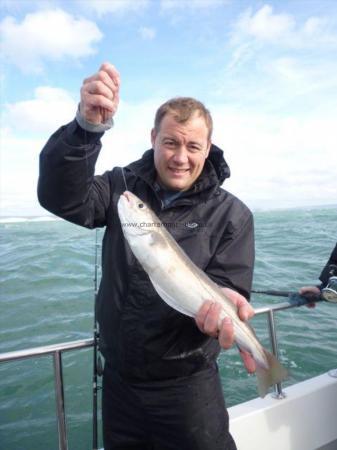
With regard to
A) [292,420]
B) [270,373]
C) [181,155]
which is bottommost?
[292,420]

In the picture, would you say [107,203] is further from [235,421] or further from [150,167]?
[235,421]

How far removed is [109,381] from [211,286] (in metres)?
1.18

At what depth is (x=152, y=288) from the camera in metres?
2.72

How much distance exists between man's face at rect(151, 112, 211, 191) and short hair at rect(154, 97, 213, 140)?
0.12 ft

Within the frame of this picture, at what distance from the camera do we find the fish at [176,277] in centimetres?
263

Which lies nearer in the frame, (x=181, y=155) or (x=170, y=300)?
(x=170, y=300)

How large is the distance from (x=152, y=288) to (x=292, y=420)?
266 cm

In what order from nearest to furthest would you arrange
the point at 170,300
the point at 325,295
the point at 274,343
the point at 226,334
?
the point at 226,334
the point at 170,300
the point at 274,343
the point at 325,295

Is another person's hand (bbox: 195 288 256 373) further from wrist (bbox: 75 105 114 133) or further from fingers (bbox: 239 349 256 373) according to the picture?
wrist (bbox: 75 105 114 133)

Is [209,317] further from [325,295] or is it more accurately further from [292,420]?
[292,420]

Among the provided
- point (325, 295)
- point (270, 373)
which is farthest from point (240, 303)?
point (325, 295)

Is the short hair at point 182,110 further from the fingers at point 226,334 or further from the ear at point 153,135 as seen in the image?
the fingers at point 226,334

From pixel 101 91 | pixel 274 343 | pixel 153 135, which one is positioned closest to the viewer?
Answer: pixel 101 91

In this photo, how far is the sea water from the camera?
6.18 meters
